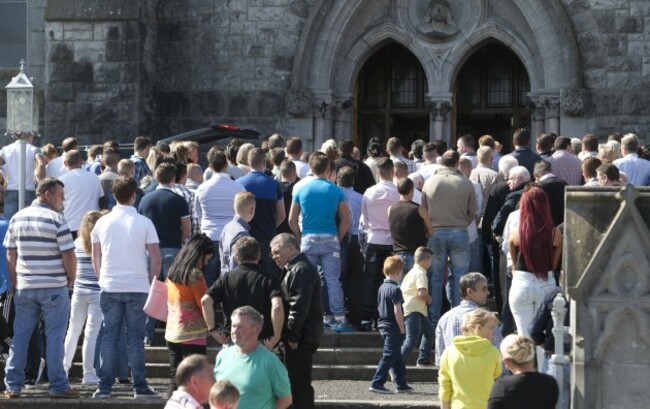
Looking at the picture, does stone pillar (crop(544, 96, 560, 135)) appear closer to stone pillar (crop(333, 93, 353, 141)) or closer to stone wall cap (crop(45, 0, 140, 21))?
stone pillar (crop(333, 93, 353, 141))

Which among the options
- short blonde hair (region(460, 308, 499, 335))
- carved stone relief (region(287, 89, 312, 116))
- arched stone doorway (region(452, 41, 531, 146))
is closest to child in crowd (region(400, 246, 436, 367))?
short blonde hair (region(460, 308, 499, 335))

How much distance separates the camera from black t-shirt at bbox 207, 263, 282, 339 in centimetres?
1198

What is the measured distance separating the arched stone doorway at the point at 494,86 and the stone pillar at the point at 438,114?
4.79 ft

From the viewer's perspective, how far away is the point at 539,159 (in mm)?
16531

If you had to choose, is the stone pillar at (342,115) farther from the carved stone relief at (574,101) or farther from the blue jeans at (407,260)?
the blue jeans at (407,260)

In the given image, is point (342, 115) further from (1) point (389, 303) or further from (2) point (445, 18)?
(1) point (389, 303)

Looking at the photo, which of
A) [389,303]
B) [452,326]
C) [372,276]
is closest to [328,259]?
[372,276]

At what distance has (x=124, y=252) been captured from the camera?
43.7 feet

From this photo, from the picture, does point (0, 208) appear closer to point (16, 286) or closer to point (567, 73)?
point (16, 286)

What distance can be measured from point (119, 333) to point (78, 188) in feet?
10.1

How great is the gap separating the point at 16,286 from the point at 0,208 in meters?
1.48

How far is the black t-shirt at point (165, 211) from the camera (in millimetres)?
14891

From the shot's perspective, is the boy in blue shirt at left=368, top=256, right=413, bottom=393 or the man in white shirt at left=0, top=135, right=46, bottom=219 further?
the man in white shirt at left=0, top=135, right=46, bottom=219

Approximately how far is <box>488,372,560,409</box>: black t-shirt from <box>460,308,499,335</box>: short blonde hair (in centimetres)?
89
